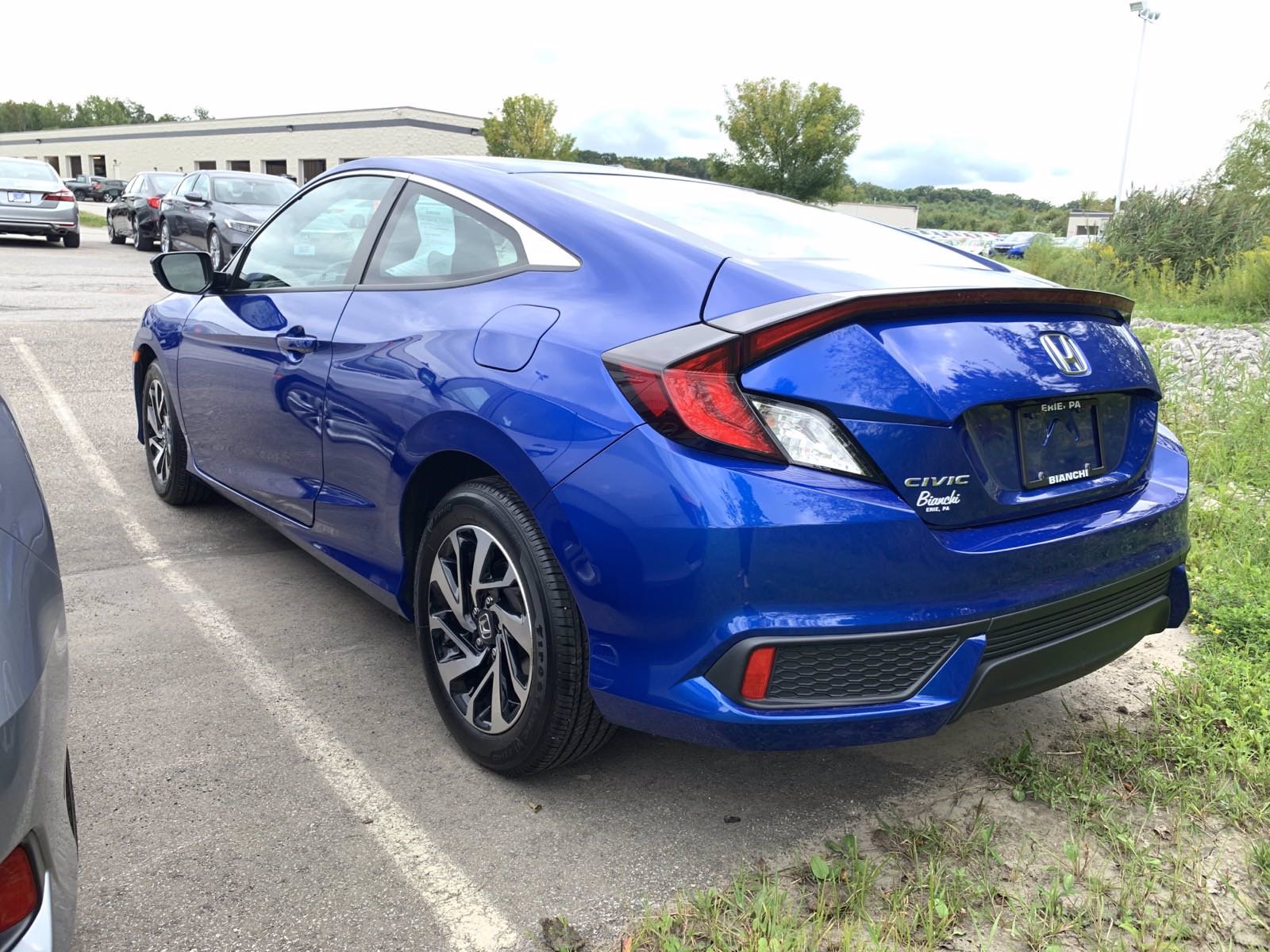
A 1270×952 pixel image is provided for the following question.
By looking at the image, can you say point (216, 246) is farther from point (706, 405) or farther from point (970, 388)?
point (970, 388)

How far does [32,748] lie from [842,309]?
1.66 meters

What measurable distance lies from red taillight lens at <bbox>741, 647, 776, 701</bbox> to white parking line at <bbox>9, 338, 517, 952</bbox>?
0.73 m

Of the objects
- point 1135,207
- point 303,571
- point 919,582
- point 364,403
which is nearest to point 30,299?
point 303,571

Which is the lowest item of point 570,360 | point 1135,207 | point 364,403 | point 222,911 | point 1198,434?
point 222,911

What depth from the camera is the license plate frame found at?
235cm

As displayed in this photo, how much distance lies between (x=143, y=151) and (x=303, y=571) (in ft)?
250

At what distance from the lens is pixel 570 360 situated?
2.35 m

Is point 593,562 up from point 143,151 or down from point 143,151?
down

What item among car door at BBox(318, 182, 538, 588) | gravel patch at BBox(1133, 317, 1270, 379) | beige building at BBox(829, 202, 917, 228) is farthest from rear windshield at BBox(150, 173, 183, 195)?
beige building at BBox(829, 202, 917, 228)

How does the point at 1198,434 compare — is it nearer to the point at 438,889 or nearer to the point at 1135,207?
the point at 438,889

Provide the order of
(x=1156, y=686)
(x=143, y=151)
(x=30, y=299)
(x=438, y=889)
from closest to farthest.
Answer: (x=438, y=889), (x=1156, y=686), (x=30, y=299), (x=143, y=151)

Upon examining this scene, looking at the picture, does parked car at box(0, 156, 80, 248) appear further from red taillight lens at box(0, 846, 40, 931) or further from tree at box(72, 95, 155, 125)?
tree at box(72, 95, 155, 125)

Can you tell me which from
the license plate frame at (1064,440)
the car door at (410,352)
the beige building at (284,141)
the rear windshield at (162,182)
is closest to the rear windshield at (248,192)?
the rear windshield at (162,182)

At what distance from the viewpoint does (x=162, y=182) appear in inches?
805
